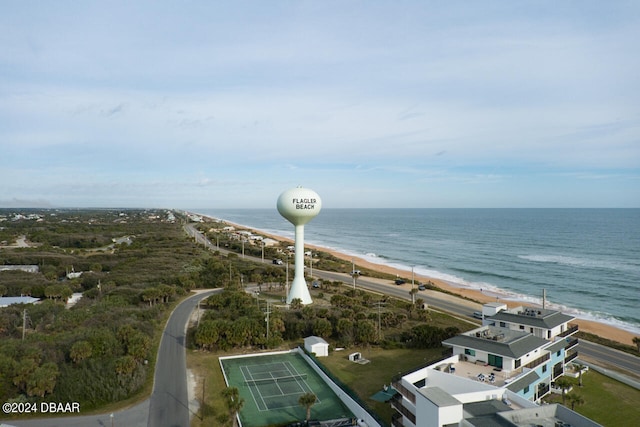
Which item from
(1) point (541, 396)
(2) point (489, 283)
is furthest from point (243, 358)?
(2) point (489, 283)

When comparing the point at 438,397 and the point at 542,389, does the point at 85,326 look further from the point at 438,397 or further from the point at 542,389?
the point at 542,389

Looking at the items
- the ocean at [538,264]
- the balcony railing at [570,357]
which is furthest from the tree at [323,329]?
the ocean at [538,264]

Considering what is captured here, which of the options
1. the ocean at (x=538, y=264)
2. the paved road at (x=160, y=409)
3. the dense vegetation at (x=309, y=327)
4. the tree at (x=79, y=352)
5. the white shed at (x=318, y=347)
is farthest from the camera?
the ocean at (x=538, y=264)

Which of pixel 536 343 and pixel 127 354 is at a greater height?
pixel 536 343

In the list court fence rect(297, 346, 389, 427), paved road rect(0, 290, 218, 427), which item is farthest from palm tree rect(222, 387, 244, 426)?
court fence rect(297, 346, 389, 427)

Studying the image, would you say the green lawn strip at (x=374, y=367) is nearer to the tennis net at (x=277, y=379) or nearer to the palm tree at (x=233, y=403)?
the tennis net at (x=277, y=379)

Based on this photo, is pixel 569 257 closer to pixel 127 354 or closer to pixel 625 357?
pixel 625 357
